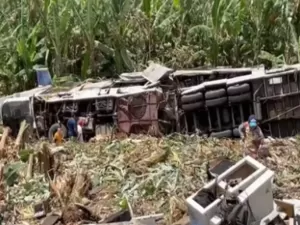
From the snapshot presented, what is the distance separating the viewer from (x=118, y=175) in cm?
1349

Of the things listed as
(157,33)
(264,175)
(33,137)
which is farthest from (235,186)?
(157,33)

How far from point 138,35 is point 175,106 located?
525 centimetres

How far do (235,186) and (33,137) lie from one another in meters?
7.52

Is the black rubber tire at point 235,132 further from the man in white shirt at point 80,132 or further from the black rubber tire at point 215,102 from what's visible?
the man in white shirt at point 80,132

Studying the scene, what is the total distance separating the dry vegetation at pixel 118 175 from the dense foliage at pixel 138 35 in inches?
201

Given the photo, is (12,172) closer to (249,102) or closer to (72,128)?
(72,128)

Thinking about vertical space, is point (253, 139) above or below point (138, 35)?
below

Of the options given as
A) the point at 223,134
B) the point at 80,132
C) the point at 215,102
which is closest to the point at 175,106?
the point at 215,102

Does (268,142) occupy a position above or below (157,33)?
below

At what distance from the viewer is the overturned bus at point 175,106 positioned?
16.2 meters

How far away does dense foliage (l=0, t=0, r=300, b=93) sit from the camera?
65.0ft

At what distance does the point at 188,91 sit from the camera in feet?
54.4

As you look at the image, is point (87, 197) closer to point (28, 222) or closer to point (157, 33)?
point (28, 222)

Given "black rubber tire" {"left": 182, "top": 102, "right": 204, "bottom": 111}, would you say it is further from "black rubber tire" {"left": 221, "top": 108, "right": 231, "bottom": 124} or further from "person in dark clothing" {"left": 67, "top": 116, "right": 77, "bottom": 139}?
"person in dark clothing" {"left": 67, "top": 116, "right": 77, "bottom": 139}
